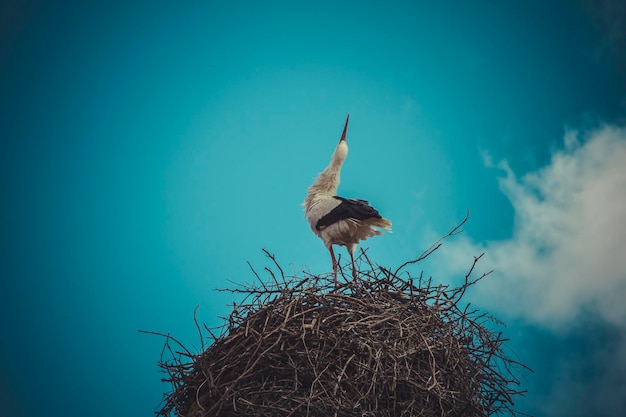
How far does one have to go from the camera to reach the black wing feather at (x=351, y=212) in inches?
228

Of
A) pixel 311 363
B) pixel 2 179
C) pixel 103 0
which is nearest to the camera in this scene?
pixel 311 363

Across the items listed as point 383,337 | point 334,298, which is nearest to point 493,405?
point 383,337

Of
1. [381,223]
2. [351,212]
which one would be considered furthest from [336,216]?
[381,223]

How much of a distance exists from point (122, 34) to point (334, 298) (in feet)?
583

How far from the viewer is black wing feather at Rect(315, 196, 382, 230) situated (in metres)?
5.79

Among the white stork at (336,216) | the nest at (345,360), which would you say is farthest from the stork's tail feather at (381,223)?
the nest at (345,360)

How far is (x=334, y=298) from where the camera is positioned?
3.88m

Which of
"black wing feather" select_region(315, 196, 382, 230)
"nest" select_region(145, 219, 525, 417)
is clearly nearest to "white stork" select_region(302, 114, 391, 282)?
"black wing feather" select_region(315, 196, 382, 230)

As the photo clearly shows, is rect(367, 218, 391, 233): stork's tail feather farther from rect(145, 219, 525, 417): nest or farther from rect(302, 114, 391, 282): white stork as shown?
A: rect(145, 219, 525, 417): nest

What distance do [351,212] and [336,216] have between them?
8.1 inches

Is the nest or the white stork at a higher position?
the white stork

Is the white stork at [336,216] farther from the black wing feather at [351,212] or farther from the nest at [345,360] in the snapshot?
the nest at [345,360]

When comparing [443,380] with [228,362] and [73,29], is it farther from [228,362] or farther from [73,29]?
[73,29]

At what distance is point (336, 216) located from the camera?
600cm
